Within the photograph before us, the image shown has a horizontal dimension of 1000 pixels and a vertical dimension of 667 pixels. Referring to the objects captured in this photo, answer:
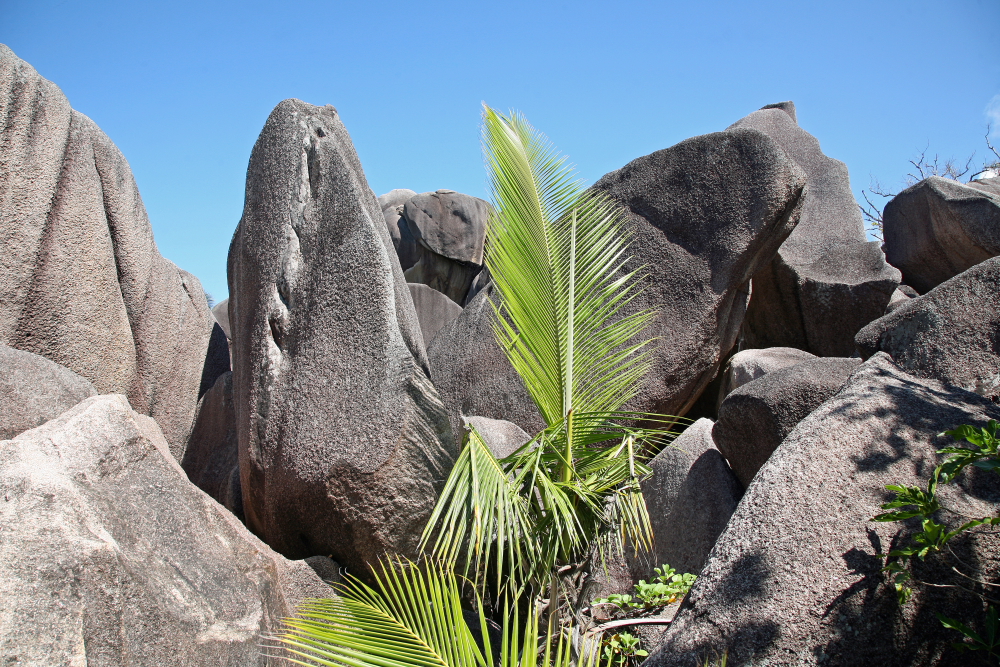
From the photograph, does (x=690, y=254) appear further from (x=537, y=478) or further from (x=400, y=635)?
(x=400, y=635)

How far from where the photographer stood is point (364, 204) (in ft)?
10.9

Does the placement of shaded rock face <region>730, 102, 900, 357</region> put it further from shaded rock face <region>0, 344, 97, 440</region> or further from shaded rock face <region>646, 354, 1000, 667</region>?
shaded rock face <region>0, 344, 97, 440</region>

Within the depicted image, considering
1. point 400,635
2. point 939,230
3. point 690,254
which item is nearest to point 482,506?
point 400,635

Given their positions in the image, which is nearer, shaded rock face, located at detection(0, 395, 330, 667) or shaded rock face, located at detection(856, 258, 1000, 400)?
shaded rock face, located at detection(0, 395, 330, 667)

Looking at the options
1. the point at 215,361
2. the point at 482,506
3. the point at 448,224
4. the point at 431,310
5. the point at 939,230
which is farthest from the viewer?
the point at 448,224

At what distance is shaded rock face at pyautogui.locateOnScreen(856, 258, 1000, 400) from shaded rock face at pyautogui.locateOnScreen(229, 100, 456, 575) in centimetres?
177

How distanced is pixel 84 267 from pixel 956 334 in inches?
151

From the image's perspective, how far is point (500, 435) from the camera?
402 centimetres

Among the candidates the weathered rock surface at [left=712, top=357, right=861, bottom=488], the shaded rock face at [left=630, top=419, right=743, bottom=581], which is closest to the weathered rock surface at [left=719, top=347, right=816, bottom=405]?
the shaded rock face at [left=630, top=419, right=743, bottom=581]

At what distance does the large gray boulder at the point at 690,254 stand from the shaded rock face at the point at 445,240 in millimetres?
8780

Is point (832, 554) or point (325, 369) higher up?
point (325, 369)

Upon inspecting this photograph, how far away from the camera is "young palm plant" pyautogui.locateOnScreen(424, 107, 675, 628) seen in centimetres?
240

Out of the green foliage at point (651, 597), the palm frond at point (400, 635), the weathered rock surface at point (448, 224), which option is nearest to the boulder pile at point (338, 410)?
the palm frond at point (400, 635)

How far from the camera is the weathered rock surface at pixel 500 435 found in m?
3.89
